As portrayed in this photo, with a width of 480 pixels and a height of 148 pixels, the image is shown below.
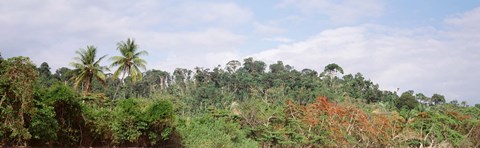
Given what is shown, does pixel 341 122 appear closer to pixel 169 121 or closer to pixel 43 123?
pixel 169 121

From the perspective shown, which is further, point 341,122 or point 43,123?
point 341,122

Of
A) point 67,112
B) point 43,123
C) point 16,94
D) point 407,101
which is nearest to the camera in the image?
point 16,94

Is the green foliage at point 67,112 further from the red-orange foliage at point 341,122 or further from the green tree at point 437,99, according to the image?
the green tree at point 437,99

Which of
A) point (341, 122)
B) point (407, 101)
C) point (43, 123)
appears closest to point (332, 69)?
point (407, 101)

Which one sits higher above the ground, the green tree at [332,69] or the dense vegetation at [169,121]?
the green tree at [332,69]

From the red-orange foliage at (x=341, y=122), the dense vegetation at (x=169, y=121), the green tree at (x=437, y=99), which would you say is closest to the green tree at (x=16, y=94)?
the dense vegetation at (x=169, y=121)

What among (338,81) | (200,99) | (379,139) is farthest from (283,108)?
(338,81)

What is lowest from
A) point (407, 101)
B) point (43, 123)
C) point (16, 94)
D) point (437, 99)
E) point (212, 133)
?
point (212, 133)

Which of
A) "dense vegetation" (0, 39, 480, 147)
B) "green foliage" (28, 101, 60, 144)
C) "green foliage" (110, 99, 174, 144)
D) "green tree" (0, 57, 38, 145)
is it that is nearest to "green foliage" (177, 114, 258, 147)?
"dense vegetation" (0, 39, 480, 147)

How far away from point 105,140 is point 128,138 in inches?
47.7

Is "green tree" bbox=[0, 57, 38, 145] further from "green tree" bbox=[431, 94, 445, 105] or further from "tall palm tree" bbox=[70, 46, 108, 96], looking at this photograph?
"green tree" bbox=[431, 94, 445, 105]

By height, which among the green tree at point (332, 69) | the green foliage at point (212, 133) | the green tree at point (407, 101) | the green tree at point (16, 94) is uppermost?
the green tree at point (332, 69)

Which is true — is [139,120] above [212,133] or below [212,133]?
above

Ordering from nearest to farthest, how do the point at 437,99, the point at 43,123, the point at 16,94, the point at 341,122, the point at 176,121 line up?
1. the point at 16,94
2. the point at 43,123
3. the point at 176,121
4. the point at 341,122
5. the point at 437,99
